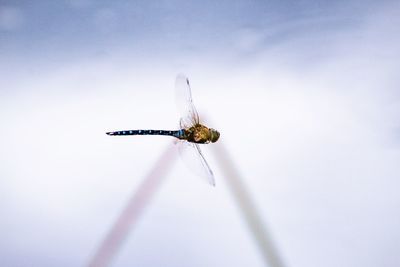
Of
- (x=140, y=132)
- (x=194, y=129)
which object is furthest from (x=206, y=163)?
(x=140, y=132)

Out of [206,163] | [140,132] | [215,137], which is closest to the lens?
[206,163]

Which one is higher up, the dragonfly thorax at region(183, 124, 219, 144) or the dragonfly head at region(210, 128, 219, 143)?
the dragonfly head at region(210, 128, 219, 143)

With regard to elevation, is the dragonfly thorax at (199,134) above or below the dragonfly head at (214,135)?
below

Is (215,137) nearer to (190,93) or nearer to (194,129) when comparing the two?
(194,129)

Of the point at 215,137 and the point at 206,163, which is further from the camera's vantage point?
the point at 215,137

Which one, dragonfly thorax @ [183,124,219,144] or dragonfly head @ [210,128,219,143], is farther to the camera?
dragonfly head @ [210,128,219,143]

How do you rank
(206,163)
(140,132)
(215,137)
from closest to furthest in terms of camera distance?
(206,163), (140,132), (215,137)

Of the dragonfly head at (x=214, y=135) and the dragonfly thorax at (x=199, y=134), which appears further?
the dragonfly head at (x=214, y=135)

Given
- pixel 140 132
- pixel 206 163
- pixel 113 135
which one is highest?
pixel 140 132

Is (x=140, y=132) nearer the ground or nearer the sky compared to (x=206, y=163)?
nearer the sky

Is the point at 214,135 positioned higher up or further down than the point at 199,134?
higher up

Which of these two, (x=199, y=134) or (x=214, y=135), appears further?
(x=214, y=135)
